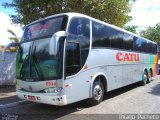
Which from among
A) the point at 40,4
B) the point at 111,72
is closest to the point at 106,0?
the point at 40,4

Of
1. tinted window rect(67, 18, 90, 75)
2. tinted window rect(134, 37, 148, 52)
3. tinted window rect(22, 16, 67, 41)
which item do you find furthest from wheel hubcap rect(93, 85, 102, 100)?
tinted window rect(134, 37, 148, 52)

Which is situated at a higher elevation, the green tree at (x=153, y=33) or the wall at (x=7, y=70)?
the green tree at (x=153, y=33)

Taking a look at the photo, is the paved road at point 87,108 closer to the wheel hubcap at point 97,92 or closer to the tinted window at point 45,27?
the wheel hubcap at point 97,92

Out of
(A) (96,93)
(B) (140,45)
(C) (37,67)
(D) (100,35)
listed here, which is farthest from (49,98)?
(B) (140,45)

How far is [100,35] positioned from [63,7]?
531 cm

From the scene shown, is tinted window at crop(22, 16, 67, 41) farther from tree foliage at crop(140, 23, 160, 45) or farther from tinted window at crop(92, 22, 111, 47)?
tree foliage at crop(140, 23, 160, 45)

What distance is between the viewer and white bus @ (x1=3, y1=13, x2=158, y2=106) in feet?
24.6

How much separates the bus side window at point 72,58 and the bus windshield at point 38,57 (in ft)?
0.98

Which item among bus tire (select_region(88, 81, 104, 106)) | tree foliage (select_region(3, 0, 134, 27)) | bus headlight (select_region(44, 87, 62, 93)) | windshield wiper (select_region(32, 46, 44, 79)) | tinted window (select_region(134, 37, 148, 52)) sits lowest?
bus tire (select_region(88, 81, 104, 106))

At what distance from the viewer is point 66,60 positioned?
25.0 feet

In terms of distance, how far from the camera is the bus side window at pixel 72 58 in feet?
25.3

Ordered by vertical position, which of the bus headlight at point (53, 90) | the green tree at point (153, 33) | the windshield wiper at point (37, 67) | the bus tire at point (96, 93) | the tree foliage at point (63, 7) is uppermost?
the green tree at point (153, 33)

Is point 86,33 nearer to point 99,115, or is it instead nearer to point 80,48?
point 80,48

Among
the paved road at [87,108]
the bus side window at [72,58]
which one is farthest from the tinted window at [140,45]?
the bus side window at [72,58]
